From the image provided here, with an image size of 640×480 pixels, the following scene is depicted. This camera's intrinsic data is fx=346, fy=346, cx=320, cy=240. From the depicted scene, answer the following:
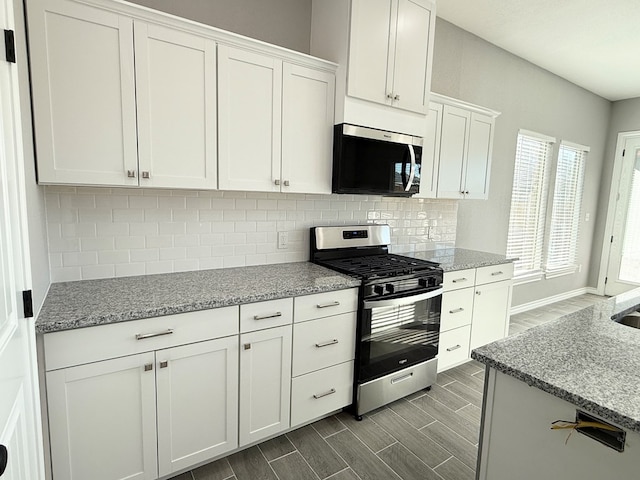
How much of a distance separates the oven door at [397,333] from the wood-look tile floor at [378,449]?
0.31 metres

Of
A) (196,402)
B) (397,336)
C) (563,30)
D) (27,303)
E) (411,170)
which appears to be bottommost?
(196,402)

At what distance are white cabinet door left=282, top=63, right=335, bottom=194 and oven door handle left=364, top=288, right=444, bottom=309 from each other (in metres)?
0.82

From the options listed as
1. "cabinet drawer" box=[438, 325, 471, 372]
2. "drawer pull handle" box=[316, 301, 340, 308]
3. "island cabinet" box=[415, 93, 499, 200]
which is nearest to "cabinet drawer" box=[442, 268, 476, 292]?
"cabinet drawer" box=[438, 325, 471, 372]

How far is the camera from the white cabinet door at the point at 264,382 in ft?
6.12

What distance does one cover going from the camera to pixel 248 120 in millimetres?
2041

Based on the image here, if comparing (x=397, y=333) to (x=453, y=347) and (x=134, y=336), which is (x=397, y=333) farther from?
(x=134, y=336)

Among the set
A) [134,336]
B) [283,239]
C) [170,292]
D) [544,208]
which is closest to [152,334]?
[134,336]

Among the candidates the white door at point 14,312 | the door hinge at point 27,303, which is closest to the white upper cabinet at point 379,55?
the white door at point 14,312

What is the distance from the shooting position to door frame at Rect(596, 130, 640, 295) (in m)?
5.44

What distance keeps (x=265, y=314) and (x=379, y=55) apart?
73.5 inches

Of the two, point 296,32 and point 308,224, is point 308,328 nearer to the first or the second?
point 308,224

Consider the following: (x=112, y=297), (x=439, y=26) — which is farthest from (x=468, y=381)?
(x=439, y=26)

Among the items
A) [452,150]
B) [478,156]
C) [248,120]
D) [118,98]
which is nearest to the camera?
[118,98]

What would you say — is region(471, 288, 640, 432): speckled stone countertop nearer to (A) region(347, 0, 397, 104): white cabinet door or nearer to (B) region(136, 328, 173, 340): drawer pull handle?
(B) region(136, 328, 173, 340): drawer pull handle
